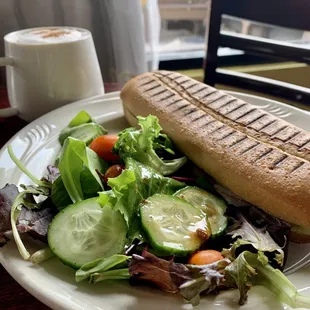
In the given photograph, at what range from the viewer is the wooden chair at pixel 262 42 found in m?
1.55

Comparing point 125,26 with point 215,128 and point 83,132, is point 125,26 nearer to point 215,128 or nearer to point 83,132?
point 83,132

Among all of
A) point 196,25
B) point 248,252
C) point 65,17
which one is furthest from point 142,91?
point 196,25

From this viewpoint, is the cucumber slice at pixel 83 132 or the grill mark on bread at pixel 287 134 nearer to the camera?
the grill mark on bread at pixel 287 134

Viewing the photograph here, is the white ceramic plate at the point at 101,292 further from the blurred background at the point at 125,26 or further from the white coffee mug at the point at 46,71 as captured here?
the blurred background at the point at 125,26

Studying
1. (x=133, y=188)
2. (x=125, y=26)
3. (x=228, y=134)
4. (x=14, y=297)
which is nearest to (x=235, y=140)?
(x=228, y=134)

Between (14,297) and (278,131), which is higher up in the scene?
(278,131)

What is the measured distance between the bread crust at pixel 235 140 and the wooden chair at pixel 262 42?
0.54 metres

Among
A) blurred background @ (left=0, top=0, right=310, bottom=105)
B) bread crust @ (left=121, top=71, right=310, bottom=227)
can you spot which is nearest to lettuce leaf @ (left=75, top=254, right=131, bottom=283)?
bread crust @ (left=121, top=71, right=310, bottom=227)

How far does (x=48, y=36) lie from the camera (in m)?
1.30

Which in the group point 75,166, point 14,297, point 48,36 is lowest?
point 14,297

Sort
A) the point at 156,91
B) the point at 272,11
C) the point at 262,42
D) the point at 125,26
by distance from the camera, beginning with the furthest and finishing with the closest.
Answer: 1. the point at 125,26
2. the point at 262,42
3. the point at 272,11
4. the point at 156,91

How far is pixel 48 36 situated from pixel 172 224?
0.77 m

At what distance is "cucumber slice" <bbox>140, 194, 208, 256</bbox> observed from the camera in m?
0.72

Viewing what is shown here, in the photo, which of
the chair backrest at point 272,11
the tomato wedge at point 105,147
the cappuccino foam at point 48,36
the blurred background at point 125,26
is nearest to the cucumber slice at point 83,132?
the tomato wedge at point 105,147
